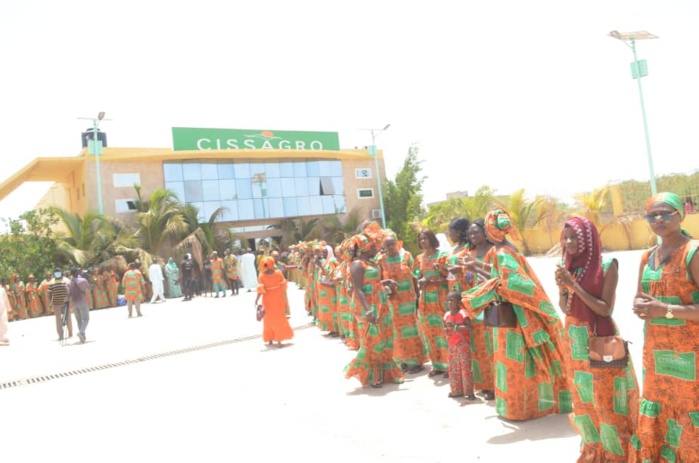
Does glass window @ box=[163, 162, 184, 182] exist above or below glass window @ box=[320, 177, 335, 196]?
above

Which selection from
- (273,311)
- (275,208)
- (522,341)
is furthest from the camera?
(275,208)

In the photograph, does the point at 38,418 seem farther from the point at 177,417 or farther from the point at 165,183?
the point at 165,183

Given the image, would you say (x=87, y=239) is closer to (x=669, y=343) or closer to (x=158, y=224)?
(x=158, y=224)

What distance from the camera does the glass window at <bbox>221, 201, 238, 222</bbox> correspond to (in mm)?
31311

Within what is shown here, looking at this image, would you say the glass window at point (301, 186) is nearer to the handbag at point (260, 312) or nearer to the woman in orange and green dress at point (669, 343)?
the handbag at point (260, 312)

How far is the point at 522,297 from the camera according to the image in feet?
14.5

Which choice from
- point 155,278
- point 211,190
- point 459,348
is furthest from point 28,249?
point 459,348

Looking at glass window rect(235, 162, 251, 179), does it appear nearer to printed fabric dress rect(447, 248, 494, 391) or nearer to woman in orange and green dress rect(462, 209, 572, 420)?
printed fabric dress rect(447, 248, 494, 391)

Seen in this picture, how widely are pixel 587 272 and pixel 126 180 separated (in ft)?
94.2

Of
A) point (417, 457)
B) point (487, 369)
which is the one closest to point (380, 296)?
point (487, 369)

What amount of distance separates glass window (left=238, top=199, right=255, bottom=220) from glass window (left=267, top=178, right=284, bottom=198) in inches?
50.7

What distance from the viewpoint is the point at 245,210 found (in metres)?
32.1

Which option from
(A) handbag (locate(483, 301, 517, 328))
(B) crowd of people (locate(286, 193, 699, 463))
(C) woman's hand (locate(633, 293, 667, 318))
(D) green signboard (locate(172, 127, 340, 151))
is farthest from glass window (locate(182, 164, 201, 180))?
(C) woman's hand (locate(633, 293, 667, 318))

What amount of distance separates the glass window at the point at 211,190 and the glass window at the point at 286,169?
3.85 metres
